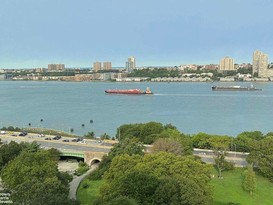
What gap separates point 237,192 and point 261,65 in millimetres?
97782

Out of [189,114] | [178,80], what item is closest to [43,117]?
[189,114]

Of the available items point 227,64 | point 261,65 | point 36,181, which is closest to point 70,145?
point 36,181

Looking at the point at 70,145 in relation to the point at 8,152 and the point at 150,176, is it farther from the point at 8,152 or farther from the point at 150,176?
the point at 150,176

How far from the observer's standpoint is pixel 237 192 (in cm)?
1197

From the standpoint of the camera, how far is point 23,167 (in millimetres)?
10945

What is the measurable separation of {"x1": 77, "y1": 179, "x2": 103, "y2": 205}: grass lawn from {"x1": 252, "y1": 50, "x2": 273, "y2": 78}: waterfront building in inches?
3870

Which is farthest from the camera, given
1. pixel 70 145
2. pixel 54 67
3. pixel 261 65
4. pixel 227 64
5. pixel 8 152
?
pixel 54 67

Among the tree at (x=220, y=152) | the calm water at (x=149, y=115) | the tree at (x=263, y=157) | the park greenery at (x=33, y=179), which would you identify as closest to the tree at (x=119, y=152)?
the park greenery at (x=33, y=179)

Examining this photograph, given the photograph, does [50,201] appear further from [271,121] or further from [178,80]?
[178,80]

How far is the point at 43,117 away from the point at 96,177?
2317cm

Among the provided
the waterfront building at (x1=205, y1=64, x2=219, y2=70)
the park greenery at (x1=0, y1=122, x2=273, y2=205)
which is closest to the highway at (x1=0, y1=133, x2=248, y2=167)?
the park greenery at (x1=0, y1=122, x2=273, y2=205)

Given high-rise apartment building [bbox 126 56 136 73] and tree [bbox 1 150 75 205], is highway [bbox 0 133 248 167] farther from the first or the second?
high-rise apartment building [bbox 126 56 136 73]

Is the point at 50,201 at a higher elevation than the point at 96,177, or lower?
higher

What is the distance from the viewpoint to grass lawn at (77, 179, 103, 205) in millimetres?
11359
